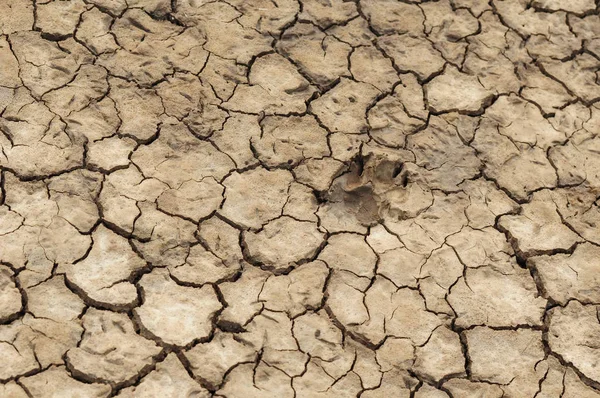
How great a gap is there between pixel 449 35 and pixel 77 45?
1.78m

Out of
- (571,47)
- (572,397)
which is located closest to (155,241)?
(572,397)

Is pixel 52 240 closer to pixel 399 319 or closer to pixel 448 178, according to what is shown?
pixel 399 319

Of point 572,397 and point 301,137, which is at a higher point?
point 301,137

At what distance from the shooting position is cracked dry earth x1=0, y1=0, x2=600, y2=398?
2.89 m

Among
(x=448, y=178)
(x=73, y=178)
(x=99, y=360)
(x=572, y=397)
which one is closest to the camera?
(x=99, y=360)

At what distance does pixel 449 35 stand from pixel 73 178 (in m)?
1.96

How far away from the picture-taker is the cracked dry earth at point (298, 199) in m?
2.89

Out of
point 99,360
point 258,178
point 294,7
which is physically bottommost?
point 99,360

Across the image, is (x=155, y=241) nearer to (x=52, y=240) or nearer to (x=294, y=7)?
(x=52, y=240)

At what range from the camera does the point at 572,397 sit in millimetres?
2965

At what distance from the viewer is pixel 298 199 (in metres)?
3.31

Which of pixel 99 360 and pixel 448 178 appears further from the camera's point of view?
pixel 448 178

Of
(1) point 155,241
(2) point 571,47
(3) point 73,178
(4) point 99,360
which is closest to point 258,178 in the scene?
(1) point 155,241

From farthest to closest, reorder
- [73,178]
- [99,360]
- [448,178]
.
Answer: [448,178], [73,178], [99,360]
